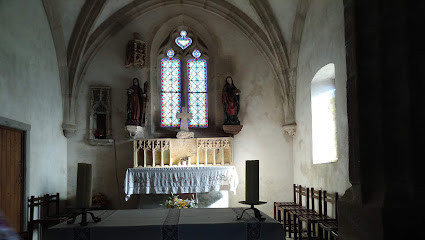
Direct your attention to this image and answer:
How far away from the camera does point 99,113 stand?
9.36m

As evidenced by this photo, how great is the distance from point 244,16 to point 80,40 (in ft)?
13.1

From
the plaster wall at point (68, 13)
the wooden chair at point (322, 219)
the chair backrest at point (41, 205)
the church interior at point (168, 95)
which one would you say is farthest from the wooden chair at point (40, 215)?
the wooden chair at point (322, 219)

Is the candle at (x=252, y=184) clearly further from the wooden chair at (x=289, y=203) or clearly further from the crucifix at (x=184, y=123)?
the crucifix at (x=184, y=123)

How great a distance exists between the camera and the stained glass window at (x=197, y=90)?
9.88 meters

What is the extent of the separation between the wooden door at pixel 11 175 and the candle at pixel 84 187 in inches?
135

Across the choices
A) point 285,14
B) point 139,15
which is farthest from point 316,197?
point 139,15

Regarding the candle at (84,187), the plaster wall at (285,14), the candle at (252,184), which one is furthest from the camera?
the plaster wall at (285,14)

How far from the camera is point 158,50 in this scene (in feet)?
32.4

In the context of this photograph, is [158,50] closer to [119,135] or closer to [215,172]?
[119,135]

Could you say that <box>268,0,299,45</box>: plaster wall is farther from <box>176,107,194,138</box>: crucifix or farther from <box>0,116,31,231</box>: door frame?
<box>0,116,31,231</box>: door frame

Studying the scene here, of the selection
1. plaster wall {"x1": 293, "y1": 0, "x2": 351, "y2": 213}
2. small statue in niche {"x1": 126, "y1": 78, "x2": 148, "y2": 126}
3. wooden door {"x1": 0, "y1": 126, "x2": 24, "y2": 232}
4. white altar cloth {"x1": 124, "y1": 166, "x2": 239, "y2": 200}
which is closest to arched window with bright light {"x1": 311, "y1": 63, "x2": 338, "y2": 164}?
plaster wall {"x1": 293, "y1": 0, "x2": 351, "y2": 213}

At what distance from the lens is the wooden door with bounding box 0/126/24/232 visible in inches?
236

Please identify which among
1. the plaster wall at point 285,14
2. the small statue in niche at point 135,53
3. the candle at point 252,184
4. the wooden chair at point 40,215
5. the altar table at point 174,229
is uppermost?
the plaster wall at point 285,14

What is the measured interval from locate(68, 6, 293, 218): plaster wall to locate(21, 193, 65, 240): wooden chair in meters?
1.47
